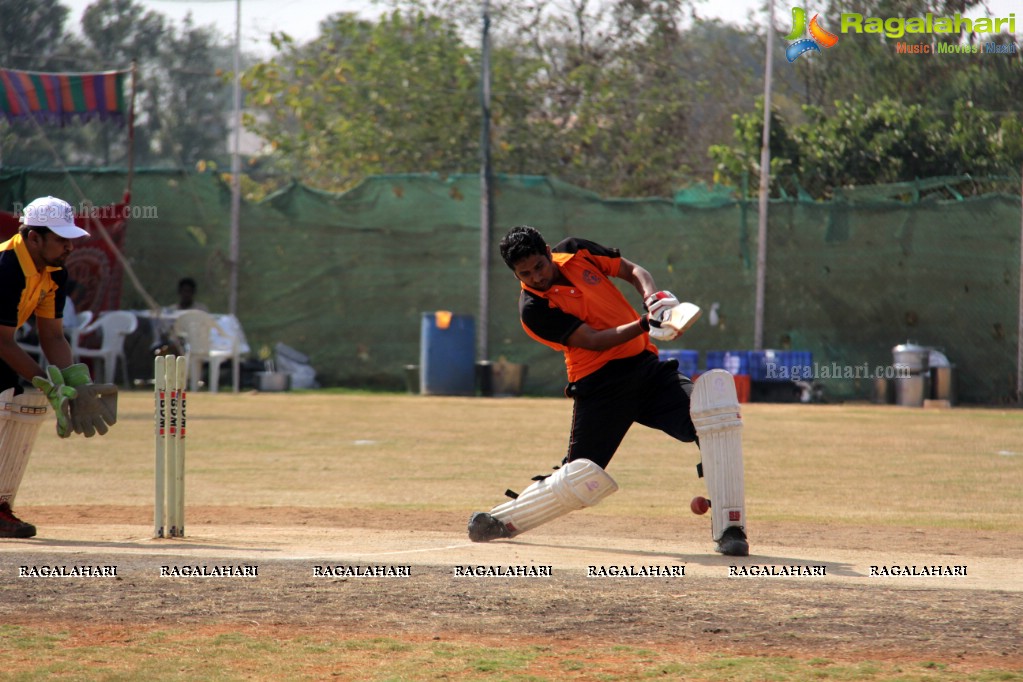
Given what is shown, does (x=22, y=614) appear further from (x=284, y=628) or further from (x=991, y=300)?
(x=991, y=300)

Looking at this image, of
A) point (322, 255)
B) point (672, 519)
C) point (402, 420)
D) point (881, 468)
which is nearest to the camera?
point (672, 519)

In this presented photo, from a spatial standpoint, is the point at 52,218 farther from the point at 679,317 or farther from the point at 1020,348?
the point at 1020,348

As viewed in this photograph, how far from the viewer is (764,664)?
4.89m

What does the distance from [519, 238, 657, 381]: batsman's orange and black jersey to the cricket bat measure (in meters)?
0.43

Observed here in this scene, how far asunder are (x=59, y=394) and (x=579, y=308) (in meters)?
2.98

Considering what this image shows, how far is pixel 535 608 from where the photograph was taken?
579 cm

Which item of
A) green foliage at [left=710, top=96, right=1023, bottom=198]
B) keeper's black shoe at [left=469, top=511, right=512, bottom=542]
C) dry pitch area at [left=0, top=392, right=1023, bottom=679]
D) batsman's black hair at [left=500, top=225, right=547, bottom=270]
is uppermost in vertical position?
green foliage at [left=710, top=96, right=1023, bottom=198]

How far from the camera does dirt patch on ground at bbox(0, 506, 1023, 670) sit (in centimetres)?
527

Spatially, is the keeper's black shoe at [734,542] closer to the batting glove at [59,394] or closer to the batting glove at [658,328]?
the batting glove at [658,328]

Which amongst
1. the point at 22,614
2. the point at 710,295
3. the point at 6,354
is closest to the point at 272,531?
the point at 6,354

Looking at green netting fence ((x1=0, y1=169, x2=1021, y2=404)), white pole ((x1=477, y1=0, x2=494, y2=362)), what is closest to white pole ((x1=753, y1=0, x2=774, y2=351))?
green netting fence ((x1=0, y1=169, x2=1021, y2=404))

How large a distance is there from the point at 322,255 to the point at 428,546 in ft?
52.7

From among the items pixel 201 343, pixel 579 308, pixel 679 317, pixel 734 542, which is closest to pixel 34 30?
pixel 201 343

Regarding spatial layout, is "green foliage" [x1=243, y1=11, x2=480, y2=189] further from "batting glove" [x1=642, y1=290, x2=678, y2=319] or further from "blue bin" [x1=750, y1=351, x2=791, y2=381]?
Answer: "batting glove" [x1=642, y1=290, x2=678, y2=319]
